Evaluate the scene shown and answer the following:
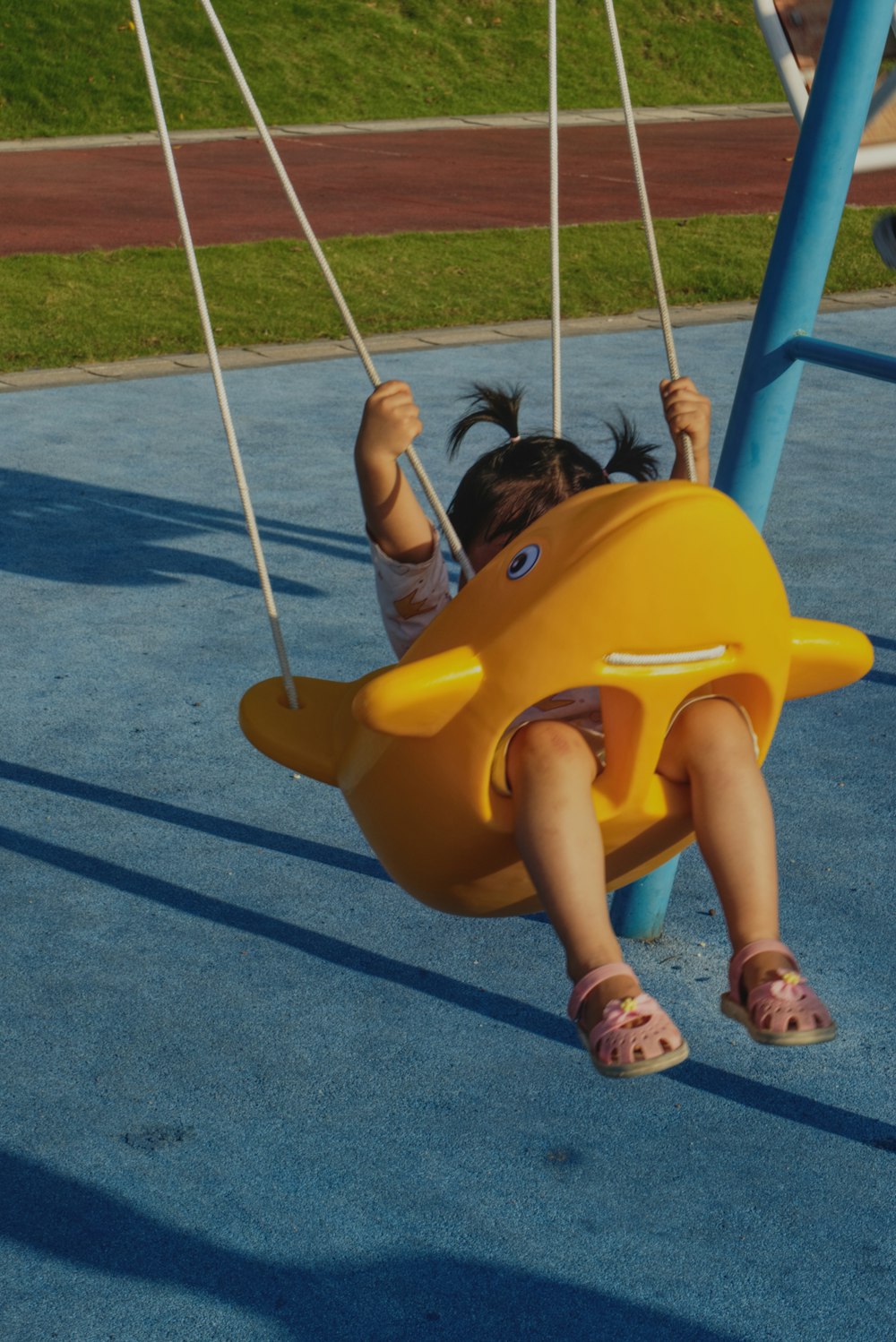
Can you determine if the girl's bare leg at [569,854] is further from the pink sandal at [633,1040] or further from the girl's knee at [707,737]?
the girl's knee at [707,737]

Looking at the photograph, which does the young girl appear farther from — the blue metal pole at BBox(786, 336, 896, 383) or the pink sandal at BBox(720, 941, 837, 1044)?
the blue metal pole at BBox(786, 336, 896, 383)

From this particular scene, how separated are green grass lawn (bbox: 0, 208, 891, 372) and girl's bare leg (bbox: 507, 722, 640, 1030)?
733 cm

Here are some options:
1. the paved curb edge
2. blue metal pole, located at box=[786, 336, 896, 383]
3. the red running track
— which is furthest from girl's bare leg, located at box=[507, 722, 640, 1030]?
the red running track

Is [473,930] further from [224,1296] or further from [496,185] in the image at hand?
[496,185]

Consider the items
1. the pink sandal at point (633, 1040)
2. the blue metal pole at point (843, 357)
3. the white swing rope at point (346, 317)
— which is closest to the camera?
the pink sandal at point (633, 1040)

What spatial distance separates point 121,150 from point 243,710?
15934 mm

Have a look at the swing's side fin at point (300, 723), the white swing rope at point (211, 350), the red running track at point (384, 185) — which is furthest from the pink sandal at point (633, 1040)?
the red running track at point (384, 185)

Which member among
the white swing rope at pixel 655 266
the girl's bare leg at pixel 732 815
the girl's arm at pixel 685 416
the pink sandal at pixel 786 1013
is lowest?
the pink sandal at pixel 786 1013

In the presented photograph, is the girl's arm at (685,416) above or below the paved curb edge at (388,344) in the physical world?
above

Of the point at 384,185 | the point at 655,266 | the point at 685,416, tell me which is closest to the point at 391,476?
the point at 685,416

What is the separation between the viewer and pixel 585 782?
2223 millimetres

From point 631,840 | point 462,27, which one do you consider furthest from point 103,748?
point 462,27

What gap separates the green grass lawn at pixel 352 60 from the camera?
18875 mm

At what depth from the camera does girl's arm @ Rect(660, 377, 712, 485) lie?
2.71 m
